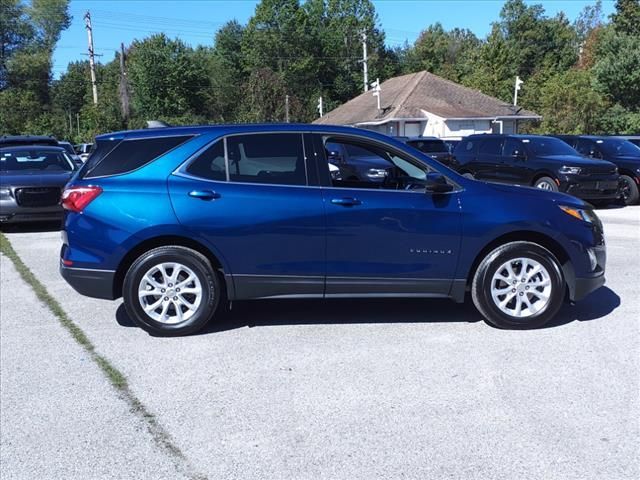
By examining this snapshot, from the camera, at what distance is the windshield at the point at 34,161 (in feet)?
42.2

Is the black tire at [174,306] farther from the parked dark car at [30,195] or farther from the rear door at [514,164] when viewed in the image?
the rear door at [514,164]

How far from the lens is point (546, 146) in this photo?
15.1 m

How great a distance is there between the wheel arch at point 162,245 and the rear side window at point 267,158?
0.66 m

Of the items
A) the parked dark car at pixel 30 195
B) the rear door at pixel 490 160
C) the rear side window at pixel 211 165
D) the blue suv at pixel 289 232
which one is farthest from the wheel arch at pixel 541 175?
the rear side window at pixel 211 165

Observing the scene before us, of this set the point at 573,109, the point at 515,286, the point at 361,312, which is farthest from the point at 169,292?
the point at 573,109

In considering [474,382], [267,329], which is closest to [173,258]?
[267,329]

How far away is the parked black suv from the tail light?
10891 mm

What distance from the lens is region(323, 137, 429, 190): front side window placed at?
571 centimetres

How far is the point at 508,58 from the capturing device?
62.9m

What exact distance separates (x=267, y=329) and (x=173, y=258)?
109 cm

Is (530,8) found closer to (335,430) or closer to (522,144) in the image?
(522,144)

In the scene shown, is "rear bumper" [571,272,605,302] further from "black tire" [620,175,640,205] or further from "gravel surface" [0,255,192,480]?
"black tire" [620,175,640,205]

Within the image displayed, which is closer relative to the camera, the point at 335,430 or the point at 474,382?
the point at 335,430

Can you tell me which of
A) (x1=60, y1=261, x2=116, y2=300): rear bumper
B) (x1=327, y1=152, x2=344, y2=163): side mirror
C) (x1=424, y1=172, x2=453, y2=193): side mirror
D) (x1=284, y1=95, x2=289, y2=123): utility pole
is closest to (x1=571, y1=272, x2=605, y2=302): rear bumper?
(x1=424, y1=172, x2=453, y2=193): side mirror
